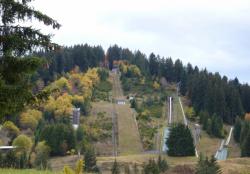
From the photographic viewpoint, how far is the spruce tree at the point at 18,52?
16056 millimetres

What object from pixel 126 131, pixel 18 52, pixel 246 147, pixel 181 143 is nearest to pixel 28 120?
pixel 126 131

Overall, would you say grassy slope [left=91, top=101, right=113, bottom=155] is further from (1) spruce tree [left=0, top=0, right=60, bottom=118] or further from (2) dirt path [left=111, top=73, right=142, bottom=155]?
(1) spruce tree [left=0, top=0, right=60, bottom=118]

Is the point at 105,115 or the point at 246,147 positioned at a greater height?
the point at 105,115

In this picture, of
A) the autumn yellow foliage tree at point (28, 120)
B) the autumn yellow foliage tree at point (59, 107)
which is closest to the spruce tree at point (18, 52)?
the autumn yellow foliage tree at point (28, 120)

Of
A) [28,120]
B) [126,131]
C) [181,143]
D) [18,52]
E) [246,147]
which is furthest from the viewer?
[126,131]

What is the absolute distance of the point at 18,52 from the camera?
1691 cm

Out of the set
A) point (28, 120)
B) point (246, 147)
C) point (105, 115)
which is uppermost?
point (105, 115)

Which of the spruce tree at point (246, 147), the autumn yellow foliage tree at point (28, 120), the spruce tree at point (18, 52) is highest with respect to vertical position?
the spruce tree at point (18, 52)

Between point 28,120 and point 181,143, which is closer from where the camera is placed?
point 181,143

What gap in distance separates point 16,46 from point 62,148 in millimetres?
101576

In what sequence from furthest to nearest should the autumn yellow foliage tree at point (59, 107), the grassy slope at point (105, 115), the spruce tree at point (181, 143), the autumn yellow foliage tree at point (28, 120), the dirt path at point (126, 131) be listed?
the autumn yellow foliage tree at point (59, 107) → the autumn yellow foliage tree at point (28, 120) → the dirt path at point (126, 131) → the grassy slope at point (105, 115) → the spruce tree at point (181, 143)

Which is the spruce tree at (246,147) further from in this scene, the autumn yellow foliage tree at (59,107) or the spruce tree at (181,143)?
the autumn yellow foliage tree at (59,107)

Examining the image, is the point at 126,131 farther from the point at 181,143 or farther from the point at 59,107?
the point at 181,143

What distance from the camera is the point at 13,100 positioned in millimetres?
16016
